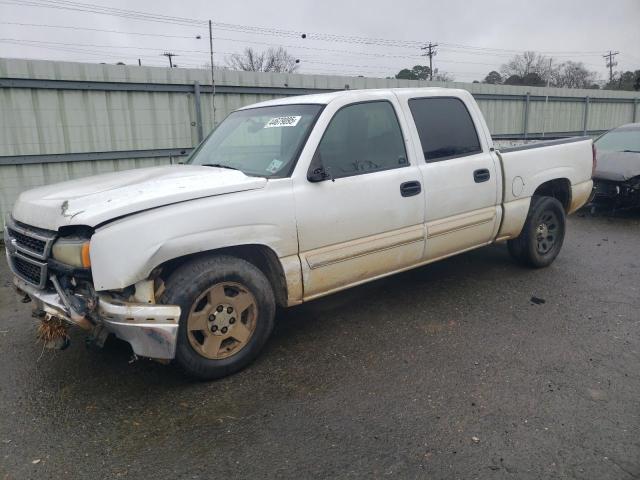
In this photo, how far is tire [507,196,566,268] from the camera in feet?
17.7

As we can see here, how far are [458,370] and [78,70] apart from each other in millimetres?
7216

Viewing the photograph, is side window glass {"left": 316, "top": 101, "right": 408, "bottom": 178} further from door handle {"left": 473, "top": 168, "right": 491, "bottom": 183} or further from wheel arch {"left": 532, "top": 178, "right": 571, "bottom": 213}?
wheel arch {"left": 532, "top": 178, "right": 571, "bottom": 213}

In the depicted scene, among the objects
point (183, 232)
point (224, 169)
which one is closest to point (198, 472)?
point (183, 232)

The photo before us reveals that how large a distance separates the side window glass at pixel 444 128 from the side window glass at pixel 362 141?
0.96 feet

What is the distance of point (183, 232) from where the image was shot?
3045 mm

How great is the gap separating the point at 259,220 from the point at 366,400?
1.34 m

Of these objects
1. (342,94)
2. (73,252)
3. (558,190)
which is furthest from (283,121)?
(558,190)

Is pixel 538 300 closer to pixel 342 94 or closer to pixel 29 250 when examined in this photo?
pixel 342 94

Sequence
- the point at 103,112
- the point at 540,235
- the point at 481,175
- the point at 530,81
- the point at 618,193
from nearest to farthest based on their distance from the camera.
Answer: the point at 481,175
the point at 540,235
the point at 103,112
the point at 618,193
the point at 530,81

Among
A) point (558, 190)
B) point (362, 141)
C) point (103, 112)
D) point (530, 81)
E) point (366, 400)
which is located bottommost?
point (366, 400)

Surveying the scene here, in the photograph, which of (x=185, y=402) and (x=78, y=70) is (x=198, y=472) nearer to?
(x=185, y=402)

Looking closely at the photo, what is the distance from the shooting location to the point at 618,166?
8.31m

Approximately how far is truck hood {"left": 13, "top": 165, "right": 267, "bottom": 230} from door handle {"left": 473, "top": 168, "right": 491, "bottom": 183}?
2.19 m

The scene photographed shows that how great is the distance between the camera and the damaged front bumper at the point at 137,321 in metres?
2.94
